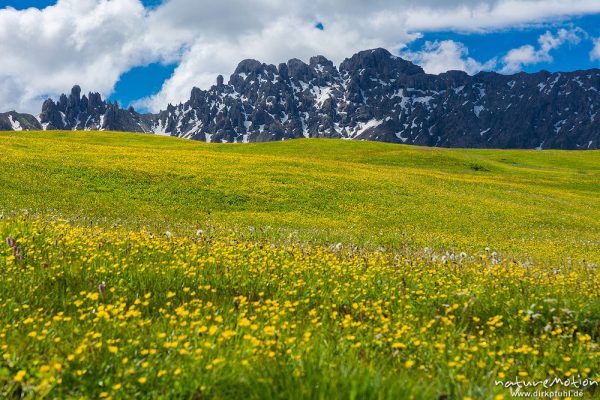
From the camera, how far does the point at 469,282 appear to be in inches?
368

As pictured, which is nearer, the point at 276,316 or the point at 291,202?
the point at 276,316

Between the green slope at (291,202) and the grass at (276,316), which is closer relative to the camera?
the grass at (276,316)

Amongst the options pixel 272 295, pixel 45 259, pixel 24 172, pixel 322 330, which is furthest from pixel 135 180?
pixel 322 330

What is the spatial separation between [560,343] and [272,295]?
15.3 feet

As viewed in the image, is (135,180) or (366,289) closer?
(366,289)

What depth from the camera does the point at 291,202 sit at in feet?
109

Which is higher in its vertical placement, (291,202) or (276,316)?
(276,316)

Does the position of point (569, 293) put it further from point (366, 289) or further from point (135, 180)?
point (135, 180)

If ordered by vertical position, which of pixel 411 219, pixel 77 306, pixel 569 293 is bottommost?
pixel 411 219

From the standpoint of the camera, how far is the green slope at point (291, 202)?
22917 mm

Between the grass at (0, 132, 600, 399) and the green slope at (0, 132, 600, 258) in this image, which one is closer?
the grass at (0, 132, 600, 399)

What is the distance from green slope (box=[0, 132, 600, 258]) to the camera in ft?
75.2

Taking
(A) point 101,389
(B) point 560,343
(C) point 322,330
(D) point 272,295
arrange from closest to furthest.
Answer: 1. (A) point 101,389
2. (C) point 322,330
3. (B) point 560,343
4. (D) point 272,295

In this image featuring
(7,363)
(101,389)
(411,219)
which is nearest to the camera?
(101,389)
